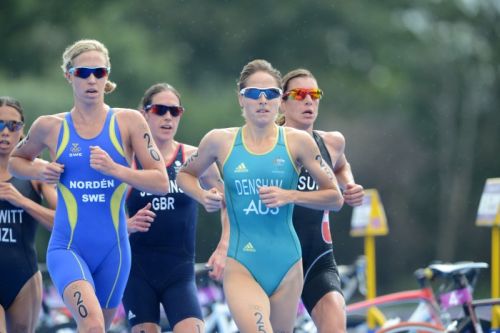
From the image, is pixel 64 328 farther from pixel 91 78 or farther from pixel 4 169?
pixel 91 78

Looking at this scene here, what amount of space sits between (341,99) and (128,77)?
7.16m

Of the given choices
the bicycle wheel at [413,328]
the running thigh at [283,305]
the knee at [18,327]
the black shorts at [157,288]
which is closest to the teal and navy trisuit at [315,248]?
the running thigh at [283,305]

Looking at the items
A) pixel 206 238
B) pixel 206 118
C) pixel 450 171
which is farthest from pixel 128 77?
pixel 450 171

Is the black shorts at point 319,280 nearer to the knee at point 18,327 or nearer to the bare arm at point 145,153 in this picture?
the bare arm at point 145,153

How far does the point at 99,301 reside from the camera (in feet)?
27.4

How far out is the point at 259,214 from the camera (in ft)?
27.1

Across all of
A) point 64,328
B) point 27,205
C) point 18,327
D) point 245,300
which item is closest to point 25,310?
point 18,327

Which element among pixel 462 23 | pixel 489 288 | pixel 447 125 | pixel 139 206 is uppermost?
pixel 462 23

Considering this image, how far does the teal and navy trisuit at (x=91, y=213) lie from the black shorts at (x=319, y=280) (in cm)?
147

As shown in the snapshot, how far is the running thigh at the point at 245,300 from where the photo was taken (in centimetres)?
783

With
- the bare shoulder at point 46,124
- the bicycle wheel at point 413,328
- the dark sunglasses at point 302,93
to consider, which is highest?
the dark sunglasses at point 302,93

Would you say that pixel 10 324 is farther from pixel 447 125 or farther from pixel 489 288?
pixel 447 125

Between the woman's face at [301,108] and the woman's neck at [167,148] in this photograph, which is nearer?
the woman's face at [301,108]

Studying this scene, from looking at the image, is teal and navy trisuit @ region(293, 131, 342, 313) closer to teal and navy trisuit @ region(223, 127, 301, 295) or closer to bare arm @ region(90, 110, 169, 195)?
teal and navy trisuit @ region(223, 127, 301, 295)
